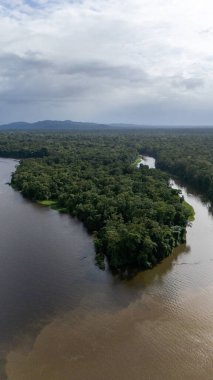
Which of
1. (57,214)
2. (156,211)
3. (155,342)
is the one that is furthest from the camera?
(57,214)

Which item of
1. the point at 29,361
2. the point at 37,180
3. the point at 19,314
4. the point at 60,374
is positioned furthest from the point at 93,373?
the point at 37,180

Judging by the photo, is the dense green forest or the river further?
the dense green forest

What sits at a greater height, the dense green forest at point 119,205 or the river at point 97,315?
the dense green forest at point 119,205

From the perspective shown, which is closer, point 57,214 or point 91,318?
point 91,318

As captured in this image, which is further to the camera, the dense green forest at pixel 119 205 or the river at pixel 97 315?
the dense green forest at pixel 119 205

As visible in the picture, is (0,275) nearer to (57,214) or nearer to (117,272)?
(117,272)

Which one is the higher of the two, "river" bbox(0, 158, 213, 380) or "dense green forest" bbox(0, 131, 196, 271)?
"dense green forest" bbox(0, 131, 196, 271)

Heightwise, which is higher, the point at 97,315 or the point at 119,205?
the point at 119,205

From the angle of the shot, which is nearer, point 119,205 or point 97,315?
point 97,315
